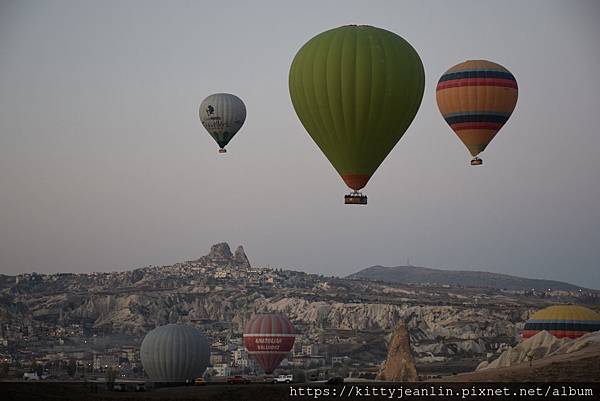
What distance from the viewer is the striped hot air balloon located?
282ft

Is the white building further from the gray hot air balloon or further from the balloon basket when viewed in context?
the balloon basket

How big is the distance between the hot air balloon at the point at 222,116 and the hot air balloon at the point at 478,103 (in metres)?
→ 22.5

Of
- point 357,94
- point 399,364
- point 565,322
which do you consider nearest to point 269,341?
point 399,364

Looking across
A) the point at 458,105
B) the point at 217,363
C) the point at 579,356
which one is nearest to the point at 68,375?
the point at 217,363

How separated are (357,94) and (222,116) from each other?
36948 mm

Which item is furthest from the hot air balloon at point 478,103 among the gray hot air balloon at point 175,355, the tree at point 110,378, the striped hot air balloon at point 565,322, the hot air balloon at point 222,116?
the tree at point 110,378

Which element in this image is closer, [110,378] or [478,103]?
[478,103]

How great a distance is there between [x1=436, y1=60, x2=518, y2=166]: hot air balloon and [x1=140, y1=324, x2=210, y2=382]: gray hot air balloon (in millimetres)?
23942

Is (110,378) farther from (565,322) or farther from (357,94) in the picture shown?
(357,94)

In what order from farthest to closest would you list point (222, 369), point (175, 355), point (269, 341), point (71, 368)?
point (71, 368) → point (222, 369) → point (269, 341) → point (175, 355)

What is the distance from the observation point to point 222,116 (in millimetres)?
91000

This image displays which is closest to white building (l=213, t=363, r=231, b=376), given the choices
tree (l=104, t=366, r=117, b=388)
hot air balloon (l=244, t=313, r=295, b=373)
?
tree (l=104, t=366, r=117, b=388)

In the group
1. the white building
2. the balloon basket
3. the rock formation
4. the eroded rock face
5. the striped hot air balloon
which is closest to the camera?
the balloon basket

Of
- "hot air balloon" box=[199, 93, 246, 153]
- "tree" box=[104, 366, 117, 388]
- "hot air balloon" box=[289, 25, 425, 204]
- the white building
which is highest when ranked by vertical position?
"hot air balloon" box=[199, 93, 246, 153]
